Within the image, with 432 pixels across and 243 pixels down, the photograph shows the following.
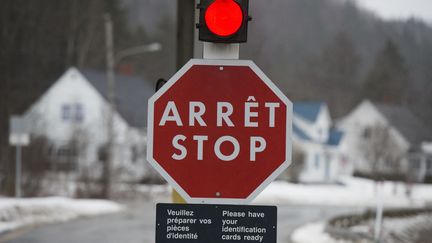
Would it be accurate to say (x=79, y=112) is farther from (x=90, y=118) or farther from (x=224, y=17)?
(x=224, y=17)

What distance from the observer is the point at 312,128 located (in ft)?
197

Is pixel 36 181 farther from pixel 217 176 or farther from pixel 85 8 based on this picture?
pixel 85 8

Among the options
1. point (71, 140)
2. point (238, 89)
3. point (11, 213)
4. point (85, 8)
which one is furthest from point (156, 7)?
point (238, 89)

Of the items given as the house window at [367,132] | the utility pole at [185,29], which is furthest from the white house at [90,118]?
the utility pole at [185,29]

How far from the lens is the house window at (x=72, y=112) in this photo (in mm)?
Answer: 48281

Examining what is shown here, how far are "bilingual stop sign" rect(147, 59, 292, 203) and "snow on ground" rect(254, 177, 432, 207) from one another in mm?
32483

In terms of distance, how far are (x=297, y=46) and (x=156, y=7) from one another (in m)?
21.9

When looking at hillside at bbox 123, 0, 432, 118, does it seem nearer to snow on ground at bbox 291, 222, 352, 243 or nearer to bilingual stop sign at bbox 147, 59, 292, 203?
snow on ground at bbox 291, 222, 352, 243

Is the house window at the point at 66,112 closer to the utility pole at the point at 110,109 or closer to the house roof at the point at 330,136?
the utility pole at the point at 110,109

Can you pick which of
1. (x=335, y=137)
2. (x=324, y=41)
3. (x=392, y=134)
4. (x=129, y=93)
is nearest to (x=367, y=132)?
(x=392, y=134)

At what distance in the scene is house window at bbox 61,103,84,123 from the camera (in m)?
48.3

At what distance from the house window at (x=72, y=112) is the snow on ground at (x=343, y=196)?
12737 mm

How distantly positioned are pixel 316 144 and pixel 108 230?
135 feet

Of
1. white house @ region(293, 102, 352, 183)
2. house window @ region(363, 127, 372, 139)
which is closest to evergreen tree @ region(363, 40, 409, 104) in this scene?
house window @ region(363, 127, 372, 139)
